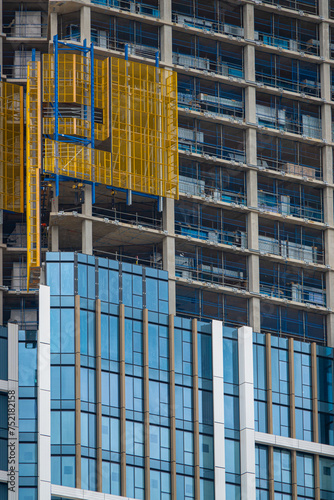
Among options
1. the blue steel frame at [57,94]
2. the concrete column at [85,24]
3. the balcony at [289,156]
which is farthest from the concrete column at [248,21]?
the blue steel frame at [57,94]

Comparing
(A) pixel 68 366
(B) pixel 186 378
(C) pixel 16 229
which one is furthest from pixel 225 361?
(C) pixel 16 229

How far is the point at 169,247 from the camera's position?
5832 inches

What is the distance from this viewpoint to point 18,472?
132 meters

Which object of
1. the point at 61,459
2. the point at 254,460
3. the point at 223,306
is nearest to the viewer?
the point at 61,459

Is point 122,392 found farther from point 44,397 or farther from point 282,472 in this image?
point 282,472

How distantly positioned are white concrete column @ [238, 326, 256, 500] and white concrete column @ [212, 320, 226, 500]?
212cm

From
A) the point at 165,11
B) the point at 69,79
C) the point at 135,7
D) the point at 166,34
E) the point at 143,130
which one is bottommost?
the point at 143,130

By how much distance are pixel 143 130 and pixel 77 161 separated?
27.0ft

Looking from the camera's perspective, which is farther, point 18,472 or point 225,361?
point 225,361

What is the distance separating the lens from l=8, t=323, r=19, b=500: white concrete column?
132 m

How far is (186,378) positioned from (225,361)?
4.90 m

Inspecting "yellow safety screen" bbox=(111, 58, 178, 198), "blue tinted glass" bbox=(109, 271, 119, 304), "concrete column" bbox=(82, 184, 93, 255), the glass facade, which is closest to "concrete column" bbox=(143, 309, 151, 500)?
Result: the glass facade

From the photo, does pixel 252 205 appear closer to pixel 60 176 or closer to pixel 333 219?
pixel 333 219

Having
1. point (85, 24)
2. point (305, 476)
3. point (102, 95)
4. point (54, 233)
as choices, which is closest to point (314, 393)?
point (305, 476)
